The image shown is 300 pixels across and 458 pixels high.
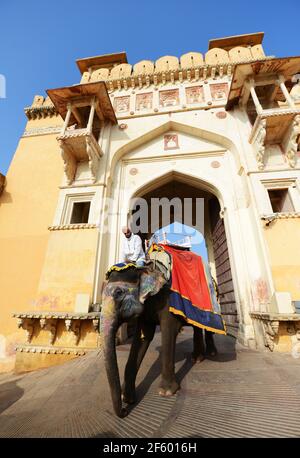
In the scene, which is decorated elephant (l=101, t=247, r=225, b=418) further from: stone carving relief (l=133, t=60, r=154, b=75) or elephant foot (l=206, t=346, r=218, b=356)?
stone carving relief (l=133, t=60, r=154, b=75)

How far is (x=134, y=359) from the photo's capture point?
224cm

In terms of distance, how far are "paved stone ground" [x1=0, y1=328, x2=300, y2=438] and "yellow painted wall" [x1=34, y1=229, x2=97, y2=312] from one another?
1.80 metres

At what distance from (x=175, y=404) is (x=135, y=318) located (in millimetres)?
966

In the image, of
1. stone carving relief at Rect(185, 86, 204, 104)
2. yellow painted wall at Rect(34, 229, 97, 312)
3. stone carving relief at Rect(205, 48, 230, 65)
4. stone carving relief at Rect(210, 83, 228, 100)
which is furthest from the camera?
stone carving relief at Rect(205, 48, 230, 65)

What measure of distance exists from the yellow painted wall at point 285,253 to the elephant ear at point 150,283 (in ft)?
11.8

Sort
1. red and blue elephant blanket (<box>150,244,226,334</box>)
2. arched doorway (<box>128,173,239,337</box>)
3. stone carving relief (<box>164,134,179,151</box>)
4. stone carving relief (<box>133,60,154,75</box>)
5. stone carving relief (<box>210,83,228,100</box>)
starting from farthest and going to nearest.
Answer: stone carving relief (<box>133,60,154,75</box>) < stone carving relief (<box>210,83,228,100</box>) < stone carving relief (<box>164,134,179,151</box>) < arched doorway (<box>128,173,239,337</box>) < red and blue elephant blanket (<box>150,244,226,334</box>)

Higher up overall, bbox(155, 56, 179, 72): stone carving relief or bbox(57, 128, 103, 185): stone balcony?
bbox(155, 56, 179, 72): stone carving relief

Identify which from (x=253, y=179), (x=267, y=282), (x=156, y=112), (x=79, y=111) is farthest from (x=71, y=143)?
(x=267, y=282)

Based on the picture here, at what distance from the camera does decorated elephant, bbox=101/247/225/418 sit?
1.84 meters

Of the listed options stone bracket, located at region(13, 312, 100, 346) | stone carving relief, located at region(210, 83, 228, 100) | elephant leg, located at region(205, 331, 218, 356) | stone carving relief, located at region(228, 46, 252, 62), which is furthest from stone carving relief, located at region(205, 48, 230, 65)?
stone bracket, located at region(13, 312, 100, 346)

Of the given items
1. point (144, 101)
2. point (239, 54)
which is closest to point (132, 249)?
point (144, 101)

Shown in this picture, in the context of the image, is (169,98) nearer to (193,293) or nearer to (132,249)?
(132,249)

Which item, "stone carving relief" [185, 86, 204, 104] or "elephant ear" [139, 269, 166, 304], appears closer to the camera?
"elephant ear" [139, 269, 166, 304]

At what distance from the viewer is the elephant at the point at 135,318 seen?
1.83 m
